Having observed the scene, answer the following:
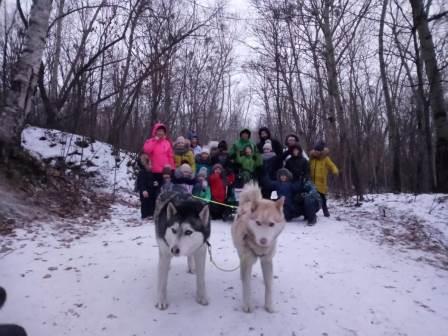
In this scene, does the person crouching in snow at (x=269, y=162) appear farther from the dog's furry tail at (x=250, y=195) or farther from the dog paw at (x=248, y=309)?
the dog paw at (x=248, y=309)

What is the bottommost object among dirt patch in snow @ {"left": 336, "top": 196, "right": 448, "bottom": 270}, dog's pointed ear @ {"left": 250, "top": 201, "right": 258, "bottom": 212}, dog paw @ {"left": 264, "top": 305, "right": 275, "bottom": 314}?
dog paw @ {"left": 264, "top": 305, "right": 275, "bottom": 314}

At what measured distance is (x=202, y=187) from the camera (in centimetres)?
678

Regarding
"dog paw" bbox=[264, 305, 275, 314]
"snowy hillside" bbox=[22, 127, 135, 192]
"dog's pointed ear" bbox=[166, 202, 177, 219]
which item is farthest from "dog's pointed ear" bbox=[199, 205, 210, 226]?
"snowy hillside" bbox=[22, 127, 135, 192]

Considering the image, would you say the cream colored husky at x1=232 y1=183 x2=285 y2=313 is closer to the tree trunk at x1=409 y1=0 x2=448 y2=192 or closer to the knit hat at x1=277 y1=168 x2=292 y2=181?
the knit hat at x1=277 y1=168 x2=292 y2=181

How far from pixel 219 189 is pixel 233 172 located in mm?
515

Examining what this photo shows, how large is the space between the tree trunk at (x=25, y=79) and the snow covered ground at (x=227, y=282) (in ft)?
6.66

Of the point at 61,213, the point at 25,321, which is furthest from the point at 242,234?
the point at 61,213

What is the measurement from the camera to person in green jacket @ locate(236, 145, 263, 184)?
727 cm

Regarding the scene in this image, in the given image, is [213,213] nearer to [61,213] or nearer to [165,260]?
[61,213]

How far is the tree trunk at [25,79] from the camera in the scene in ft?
21.1

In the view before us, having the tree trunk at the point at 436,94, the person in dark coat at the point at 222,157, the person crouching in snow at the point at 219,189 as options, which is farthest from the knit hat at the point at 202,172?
the tree trunk at the point at 436,94

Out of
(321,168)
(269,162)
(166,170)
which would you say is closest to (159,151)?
(166,170)

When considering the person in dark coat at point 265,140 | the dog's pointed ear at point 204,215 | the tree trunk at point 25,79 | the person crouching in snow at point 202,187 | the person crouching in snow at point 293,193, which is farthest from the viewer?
the person in dark coat at point 265,140

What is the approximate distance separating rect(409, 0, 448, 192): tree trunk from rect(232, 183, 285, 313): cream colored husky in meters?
6.38
